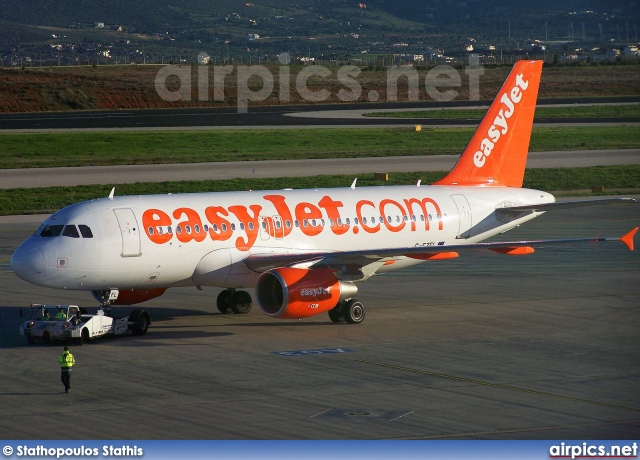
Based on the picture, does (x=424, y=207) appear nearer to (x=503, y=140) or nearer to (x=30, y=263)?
(x=503, y=140)

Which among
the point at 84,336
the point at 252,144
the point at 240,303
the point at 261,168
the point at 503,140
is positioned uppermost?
the point at 503,140

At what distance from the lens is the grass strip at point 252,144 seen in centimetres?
9462

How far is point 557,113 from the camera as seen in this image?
12800cm

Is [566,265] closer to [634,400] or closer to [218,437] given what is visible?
[634,400]

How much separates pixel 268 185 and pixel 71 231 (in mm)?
39504

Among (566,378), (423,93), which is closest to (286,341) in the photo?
(566,378)

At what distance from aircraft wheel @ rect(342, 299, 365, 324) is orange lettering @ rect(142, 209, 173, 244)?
20.9 ft

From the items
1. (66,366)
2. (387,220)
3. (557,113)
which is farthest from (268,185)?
(557,113)

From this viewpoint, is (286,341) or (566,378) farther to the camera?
(286,341)

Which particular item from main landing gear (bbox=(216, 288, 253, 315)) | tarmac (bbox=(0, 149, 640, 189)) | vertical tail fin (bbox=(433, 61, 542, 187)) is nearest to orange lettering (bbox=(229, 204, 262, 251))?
main landing gear (bbox=(216, 288, 253, 315))

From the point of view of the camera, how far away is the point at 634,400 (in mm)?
28875

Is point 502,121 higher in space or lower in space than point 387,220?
higher

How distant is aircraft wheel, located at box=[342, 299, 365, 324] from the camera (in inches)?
1566

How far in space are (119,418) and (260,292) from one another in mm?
11688
